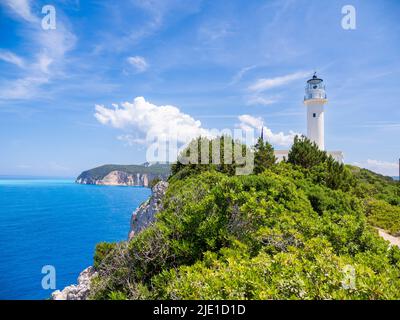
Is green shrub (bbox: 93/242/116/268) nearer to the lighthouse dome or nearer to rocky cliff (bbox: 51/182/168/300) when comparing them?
rocky cliff (bbox: 51/182/168/300)

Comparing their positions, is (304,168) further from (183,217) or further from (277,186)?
(183,217)

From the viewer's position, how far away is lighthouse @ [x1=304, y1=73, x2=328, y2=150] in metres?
30.8

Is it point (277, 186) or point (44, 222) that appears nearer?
point (277, 186)

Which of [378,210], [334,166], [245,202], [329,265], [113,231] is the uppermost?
[334,166]

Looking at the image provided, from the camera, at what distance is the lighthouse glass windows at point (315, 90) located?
31062 mm

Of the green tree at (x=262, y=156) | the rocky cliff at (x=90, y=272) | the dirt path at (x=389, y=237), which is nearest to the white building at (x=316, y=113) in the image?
the green tree at (x=262, y=156)

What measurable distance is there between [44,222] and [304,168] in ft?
191

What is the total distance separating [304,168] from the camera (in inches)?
738

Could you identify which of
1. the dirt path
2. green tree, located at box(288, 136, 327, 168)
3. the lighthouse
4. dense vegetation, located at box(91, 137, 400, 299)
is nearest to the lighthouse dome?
the lighthouse

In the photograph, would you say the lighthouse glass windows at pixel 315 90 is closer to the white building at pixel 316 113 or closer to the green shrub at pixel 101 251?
the white building at pixel 316 113

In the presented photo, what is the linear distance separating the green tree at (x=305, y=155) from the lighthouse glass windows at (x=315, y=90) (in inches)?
492
